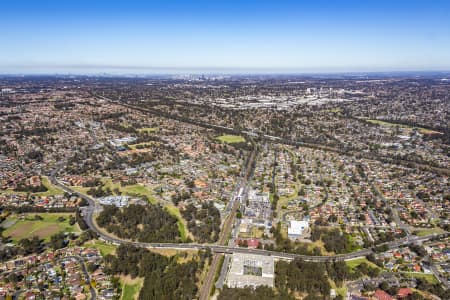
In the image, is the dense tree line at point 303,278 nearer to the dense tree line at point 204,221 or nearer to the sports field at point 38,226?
the dense tree line at point 204,221

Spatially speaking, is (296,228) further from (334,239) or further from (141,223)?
(141,223)

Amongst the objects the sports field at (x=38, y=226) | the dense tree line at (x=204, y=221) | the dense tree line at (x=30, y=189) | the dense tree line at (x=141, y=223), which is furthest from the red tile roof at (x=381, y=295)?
the dense tree line at (x=30, y=189)

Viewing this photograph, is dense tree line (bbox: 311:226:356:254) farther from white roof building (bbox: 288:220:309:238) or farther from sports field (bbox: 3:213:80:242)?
sports field (bbox: 3:213:80:242)

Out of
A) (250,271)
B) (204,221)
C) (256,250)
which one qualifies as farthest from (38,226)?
(250,271)

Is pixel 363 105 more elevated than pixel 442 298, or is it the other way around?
pixel 363 105

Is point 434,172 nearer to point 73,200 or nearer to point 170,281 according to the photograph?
point 170,281

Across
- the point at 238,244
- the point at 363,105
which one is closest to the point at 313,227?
the point at 238,244

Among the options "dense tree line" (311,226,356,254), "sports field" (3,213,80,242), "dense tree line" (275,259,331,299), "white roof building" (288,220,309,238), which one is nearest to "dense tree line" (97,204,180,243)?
"sports field" (3,213,80,242)
